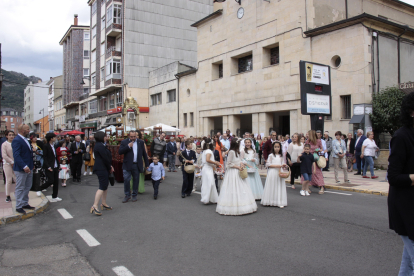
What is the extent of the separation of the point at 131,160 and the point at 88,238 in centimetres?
333

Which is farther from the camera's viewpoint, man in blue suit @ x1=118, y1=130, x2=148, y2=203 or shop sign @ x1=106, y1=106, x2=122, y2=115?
shop sign @ x1=106, y1=106, x2=122, y2=115

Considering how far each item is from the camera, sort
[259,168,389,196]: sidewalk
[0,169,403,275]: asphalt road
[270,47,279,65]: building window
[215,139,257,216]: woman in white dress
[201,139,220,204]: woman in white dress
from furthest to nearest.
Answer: [270,47,279,65]: building window < [259,168,389,196]: sidewalk < [201,139,220,204]: woman in white dress < [215,139,257,216]: woman in white dress < [0,169,403,275]: asphalt road

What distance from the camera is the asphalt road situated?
4129 mm

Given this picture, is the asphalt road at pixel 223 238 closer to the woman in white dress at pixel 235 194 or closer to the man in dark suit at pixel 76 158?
the woman in white dress at pixel 235 194

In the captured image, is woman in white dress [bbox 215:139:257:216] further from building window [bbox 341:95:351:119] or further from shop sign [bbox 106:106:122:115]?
shop sign [bbox 106:106:122:115]

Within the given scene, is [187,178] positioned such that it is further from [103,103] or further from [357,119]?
[103,103]

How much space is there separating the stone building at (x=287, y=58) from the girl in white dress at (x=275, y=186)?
33.2 ft

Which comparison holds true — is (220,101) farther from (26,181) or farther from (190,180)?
(26,181)

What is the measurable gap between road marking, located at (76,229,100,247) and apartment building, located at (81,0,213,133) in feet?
96.8

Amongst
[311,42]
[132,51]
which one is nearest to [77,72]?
[132,51]

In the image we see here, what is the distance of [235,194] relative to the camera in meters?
7.01

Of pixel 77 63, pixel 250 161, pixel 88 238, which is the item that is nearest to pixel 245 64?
pixel 250 161

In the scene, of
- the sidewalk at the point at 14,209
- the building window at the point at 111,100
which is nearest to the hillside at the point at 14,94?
the building window at the point at 111,100

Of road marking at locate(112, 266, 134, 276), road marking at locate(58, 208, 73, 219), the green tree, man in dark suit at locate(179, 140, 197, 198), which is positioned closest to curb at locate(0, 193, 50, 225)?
road marking at locate(58, 208, 73, 219)
